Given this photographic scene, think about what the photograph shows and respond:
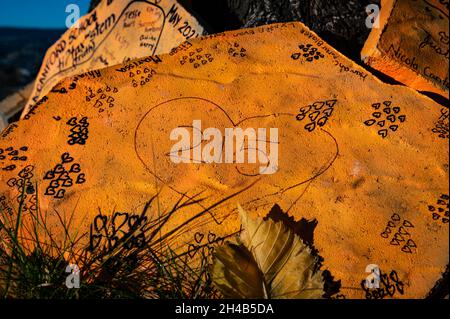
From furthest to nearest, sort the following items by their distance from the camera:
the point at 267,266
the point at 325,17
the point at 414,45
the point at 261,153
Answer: the point at 325,17
the point at 414,45
the point at 261,153
the point at 267,266

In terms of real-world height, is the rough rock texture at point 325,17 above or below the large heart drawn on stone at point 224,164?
above

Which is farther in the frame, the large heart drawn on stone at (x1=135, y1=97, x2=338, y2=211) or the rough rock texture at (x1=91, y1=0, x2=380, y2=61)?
the rough rock texture at (x1=91, y1=0, x2=380, y2=61)

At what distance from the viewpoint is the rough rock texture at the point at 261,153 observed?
1353 millimetres

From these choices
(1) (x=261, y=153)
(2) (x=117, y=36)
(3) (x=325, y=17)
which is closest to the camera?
(1) (x=261, y=153)

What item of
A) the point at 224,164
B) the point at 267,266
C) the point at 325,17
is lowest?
the point at 267,266

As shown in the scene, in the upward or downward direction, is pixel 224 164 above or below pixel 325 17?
below

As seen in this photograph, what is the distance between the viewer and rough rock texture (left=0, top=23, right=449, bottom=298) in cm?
135

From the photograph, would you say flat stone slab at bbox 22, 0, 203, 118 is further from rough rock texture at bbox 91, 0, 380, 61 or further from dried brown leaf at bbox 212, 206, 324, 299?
dried brown leaf at bbox 212, 206, 324, 299

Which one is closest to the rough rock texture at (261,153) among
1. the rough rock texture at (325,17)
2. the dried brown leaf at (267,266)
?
the dried brown leaf at (267,266)

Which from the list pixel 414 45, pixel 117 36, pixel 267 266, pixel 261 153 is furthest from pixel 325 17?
pixel 267 266

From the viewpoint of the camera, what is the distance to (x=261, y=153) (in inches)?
59.3

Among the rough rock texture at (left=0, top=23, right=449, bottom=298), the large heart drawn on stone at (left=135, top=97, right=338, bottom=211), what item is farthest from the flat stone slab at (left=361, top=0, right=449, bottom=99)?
the large heart drawn on stone at (left=135, top=97, right=338, bottom=211)

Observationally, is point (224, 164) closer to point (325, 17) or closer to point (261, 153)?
point (261, 153)

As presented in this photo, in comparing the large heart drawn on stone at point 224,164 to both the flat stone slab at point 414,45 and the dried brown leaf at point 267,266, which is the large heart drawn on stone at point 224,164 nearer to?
the dried brown leaf at point 267,266
